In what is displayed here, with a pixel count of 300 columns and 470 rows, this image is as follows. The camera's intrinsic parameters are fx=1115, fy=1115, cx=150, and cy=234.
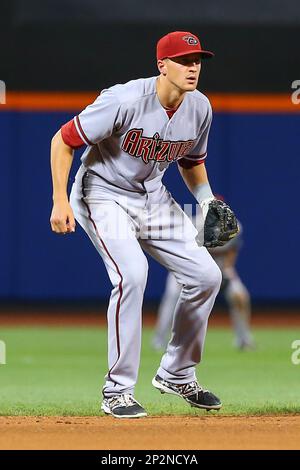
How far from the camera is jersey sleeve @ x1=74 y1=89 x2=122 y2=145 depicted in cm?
523

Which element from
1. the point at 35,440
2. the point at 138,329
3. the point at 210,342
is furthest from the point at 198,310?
the point at 210,342

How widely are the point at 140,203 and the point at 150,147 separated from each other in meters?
0.29

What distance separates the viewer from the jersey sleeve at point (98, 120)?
5234mm

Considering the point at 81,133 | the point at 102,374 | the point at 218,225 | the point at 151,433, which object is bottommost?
the point at 102,374

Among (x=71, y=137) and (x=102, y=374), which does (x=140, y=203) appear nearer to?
(x=71, y=137)

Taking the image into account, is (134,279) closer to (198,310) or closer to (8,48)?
(198,310)

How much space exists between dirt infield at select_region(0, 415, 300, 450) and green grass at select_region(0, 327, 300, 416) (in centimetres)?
52

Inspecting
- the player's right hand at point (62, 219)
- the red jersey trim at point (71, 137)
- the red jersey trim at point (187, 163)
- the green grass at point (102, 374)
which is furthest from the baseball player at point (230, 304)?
the player's right hand at point (62, 219)

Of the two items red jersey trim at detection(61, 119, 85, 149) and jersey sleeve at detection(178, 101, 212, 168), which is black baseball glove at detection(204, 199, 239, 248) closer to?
jersey sleeve at detection(178, 101, 212, 168)

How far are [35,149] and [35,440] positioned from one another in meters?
8.64

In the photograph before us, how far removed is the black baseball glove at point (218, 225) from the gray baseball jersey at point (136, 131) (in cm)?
32

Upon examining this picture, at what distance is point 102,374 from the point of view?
8.23 metres

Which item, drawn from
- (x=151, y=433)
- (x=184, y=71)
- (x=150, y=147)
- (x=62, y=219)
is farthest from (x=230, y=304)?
(x=151, y=433)

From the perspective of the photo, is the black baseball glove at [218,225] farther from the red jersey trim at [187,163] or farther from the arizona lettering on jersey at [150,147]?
the arizona lettering on jersey at [150,147]
